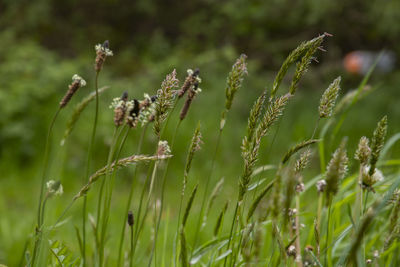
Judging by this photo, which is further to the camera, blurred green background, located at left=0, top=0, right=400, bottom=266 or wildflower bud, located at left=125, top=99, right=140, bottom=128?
blurred green background, located at left=0, top=0, right=400, bottom=266

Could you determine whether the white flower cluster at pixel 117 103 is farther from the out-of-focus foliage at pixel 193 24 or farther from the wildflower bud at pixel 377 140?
the out-of-focus foliage at pixel 193 24

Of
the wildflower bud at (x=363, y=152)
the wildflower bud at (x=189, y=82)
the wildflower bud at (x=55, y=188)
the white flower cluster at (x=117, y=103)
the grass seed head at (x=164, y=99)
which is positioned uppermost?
the wildflower bud at (x=189, y=82)

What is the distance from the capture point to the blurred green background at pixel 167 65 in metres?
5.25

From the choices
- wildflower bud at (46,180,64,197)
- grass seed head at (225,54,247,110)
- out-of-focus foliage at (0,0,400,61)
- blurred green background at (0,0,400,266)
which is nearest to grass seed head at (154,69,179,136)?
grass seed head at (225,54,247,110)

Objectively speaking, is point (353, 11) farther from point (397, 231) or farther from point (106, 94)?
point (397, 231)

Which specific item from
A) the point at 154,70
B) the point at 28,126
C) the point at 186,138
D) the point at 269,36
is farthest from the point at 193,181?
the point at 269,36

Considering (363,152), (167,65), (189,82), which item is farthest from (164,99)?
(167,65)

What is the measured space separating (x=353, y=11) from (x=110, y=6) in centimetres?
421

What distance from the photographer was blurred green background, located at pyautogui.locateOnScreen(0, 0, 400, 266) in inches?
207

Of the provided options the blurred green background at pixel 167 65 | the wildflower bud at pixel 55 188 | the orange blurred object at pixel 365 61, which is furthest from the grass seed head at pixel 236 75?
the orange blurred object at pixel 365 61

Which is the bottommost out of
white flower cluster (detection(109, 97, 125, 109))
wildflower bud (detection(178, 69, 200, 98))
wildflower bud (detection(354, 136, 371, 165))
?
wildflower bud (detection(354, 136, 371, 165))

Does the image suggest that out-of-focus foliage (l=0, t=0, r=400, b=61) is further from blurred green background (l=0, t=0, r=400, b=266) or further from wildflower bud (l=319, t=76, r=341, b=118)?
wildflower bud (l=319, t=76, r=341, b=118)

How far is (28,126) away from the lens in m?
5.45

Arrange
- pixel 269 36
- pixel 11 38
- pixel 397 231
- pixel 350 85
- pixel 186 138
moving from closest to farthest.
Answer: pixel 397 231 → pixel 186 138 → pixel 11 38 → pixel 350 85 → pixel 269 36
